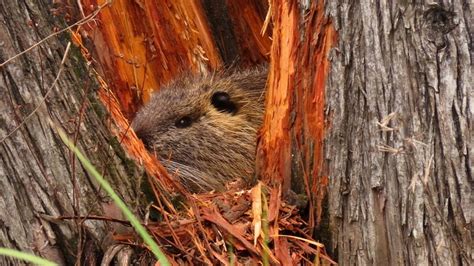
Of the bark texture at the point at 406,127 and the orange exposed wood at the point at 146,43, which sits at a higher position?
the orange exposed wood at the point at 146,43

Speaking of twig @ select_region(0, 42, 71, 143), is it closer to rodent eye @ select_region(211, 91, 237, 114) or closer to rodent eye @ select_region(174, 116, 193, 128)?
rodent eye @ select_region(174, 116, 193, 128)

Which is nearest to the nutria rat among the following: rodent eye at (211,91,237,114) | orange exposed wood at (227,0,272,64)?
rodent eye at (211,91,237,114)

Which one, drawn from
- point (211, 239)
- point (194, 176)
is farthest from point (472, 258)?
point (194, 176)

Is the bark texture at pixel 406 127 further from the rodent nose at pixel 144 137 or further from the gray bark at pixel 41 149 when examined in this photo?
the rodent nose at pixel 144 137

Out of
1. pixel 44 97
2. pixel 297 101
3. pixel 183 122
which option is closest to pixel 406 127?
pixel 297 101

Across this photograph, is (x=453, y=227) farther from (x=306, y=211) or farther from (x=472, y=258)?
(x=306, y=211)

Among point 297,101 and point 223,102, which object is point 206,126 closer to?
point 223,102

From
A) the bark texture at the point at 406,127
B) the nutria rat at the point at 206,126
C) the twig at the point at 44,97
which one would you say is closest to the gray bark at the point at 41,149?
the twig at the point at 44,97
